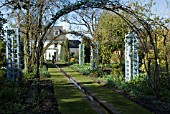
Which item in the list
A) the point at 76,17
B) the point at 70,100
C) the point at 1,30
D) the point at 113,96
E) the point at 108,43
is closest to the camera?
the point at 1,30

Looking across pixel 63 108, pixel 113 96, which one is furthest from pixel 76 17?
pixel 63 108

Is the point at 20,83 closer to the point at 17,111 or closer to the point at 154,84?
the point at 17,111

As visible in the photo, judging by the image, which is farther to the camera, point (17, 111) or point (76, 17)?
point (76, 17)

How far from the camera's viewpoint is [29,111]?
655 centimetres

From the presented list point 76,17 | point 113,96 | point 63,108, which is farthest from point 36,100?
point 76,17

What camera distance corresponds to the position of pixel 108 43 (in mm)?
17016

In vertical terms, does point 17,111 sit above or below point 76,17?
below

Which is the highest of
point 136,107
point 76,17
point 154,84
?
point 76,17

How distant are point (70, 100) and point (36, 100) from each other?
3.90ft

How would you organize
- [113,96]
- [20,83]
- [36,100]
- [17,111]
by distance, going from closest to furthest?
[17,111]
[36,100]
[113,96]
[20,83]

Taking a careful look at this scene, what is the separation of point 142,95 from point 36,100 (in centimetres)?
351

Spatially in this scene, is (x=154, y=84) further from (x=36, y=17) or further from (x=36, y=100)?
(x=36, y=17)

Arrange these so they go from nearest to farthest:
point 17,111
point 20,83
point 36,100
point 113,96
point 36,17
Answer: point 17,111 < point 36,100 < point 113,96 < point 20,83 < point 36,17

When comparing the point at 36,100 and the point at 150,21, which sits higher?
the point at 150,21
